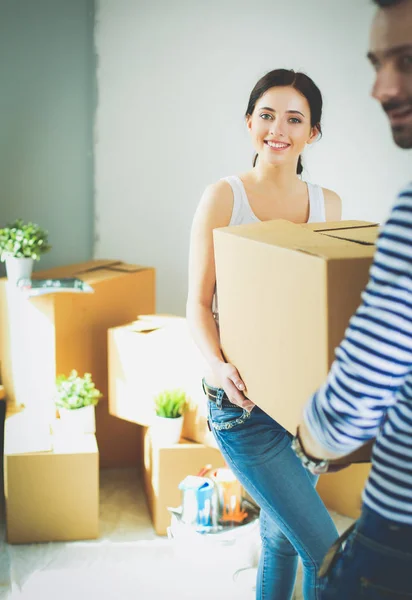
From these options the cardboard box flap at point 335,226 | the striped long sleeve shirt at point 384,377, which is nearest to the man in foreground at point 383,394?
the striped long sleeve shirt at point 384,377

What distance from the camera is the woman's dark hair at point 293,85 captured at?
4.58 feet

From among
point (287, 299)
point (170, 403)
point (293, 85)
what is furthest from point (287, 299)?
point (170, 403)

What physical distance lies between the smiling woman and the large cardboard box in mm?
106

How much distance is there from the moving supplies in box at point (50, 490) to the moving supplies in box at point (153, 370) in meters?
0.21

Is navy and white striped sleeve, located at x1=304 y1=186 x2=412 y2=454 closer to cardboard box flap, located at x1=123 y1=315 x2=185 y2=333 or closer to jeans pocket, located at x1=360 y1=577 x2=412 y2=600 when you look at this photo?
jeans pocket, located at x1=360 y1=577 x2=412 y2=600

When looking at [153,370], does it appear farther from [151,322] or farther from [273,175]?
[273,175]

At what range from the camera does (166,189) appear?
2854 mm

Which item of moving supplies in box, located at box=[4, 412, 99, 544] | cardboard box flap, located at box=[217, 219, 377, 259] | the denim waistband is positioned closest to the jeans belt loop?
cardboard box flap, located at box=[217, 219, 377, 259]

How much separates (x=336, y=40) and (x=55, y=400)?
5.34ft

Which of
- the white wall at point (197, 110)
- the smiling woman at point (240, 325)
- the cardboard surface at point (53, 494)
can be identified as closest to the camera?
the smiling woman at point (240, 325)

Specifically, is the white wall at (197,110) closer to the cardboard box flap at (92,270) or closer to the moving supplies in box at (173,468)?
the cardboard box flap at (92,270)

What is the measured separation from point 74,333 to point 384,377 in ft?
6.13

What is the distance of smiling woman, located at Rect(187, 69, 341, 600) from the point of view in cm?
120

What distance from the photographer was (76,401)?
7.55 ft
